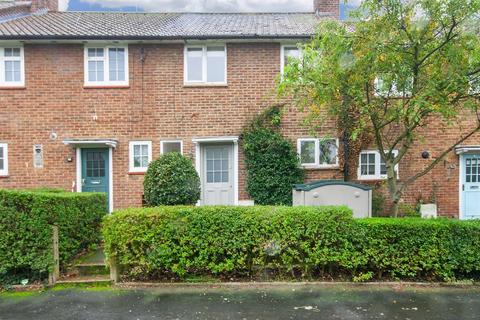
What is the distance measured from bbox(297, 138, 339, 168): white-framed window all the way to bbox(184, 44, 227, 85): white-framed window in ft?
10.3

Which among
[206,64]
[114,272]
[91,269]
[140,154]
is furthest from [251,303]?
[206,64]

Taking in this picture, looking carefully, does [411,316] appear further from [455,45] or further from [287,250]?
[455,45]

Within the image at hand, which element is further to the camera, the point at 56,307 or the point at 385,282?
the point at 385,282

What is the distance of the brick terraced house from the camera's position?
1073 centimetres

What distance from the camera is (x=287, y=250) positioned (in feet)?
19.2

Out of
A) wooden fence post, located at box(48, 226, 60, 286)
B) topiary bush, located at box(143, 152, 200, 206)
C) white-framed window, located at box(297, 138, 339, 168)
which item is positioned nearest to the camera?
wooden fence post, located at box(48, 226, 60, 286)

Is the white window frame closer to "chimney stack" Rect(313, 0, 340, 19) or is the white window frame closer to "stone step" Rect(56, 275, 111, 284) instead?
"stone step" Rect(56, 275, 111, 284)

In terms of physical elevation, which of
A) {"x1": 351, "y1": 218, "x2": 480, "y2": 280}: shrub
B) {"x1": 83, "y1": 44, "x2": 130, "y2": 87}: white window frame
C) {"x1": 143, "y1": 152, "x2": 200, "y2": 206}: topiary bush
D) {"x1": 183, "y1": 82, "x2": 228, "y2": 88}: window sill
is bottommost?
{"x1": 351, "y1": 218, "x2": 480, "y2": 280}: shrub

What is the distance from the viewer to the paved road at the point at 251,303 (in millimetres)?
4777

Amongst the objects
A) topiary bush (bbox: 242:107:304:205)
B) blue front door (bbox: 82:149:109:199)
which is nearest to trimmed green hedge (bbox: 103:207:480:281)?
Result: topiary bush (bbox: 242:107:304:205)

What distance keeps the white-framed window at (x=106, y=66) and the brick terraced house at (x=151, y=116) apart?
0.03m

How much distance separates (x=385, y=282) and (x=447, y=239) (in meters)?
1.22

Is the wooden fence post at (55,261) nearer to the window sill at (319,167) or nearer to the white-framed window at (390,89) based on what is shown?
the white-framed window at (390,89)

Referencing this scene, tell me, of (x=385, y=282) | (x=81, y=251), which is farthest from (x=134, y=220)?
(x=385, y=282)
